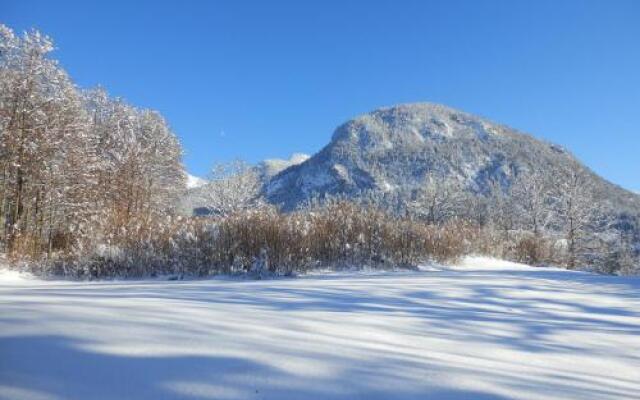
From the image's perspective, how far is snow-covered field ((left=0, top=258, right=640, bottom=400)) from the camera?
1.54m

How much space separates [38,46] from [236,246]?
36.7 ft

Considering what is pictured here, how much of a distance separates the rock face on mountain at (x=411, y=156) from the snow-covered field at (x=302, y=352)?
103m

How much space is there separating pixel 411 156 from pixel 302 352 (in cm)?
13233

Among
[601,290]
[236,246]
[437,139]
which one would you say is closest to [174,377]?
[601,290]

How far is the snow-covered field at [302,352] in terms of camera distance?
1.54 m

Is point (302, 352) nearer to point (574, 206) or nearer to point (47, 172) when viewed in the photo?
point (47, 172)

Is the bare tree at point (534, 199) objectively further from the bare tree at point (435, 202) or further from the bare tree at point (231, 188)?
the bare tree at point (231, 188)

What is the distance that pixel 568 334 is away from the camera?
9.86 feet

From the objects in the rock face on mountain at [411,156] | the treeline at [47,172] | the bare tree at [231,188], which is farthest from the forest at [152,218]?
the rock face on mountain at [411,156]

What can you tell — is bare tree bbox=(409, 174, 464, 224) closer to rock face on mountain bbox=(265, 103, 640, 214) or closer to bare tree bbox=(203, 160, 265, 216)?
bare tree bbox=(203, 160, 265, 216)

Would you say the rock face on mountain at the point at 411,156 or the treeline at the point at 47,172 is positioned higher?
the rock face on mountain at the point at 411,156

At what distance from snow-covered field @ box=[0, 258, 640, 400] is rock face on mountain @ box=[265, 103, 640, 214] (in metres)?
103

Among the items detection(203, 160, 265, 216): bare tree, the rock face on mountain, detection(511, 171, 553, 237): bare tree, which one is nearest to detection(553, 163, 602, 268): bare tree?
detection(511, 171, 553, 237): bare tree

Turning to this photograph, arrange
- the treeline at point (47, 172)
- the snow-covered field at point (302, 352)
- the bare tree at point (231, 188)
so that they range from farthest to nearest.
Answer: the bare tree at point (231, 188), the treeline at point (47, 172), the snow-covered field at point (302, 352)
